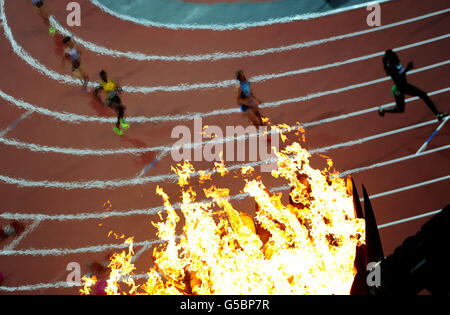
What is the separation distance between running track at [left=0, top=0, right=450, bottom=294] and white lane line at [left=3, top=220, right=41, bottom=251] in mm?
24

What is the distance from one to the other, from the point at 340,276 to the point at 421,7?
8505 mm

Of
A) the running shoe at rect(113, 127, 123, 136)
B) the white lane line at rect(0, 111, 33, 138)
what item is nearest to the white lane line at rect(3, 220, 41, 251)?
the running shoe at rect(113, 127, 123, 136)

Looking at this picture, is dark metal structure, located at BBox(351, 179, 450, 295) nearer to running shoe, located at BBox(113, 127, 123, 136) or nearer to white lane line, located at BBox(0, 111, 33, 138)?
running shoe, located at BBox(113, 127, 123, 136)

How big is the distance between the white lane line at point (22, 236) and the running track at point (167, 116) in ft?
0.08

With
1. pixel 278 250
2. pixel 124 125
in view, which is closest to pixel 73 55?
pixel 124 125

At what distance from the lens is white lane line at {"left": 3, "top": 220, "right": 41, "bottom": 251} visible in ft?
32.3

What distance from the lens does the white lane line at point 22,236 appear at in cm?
986

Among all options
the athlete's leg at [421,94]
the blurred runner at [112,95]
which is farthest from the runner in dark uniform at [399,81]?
the blurred runner at [112,95]

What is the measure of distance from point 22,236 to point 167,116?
388 cm

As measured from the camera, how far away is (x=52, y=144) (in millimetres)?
11242

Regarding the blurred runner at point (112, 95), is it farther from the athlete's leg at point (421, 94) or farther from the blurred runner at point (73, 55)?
the athlete's leg at point (421, 94)

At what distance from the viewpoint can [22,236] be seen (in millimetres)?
9969

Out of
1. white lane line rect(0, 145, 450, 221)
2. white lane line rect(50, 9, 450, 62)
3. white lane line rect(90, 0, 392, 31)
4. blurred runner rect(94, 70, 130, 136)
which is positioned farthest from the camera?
white lane line rect(90, 0, 392, 31)

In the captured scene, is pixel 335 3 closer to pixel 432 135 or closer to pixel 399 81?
pixel 399 81
